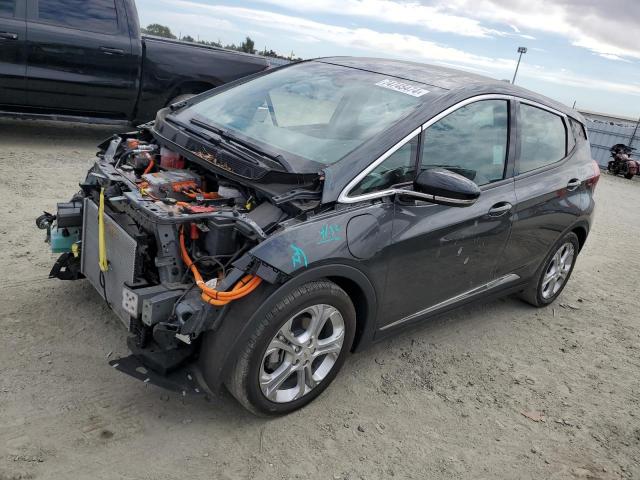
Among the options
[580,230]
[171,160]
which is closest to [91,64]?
[171,160]

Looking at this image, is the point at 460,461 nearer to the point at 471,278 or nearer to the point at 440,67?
the point at 471,278

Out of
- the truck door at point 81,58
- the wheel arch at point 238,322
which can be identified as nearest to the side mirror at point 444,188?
the wheel arch at point 238,322

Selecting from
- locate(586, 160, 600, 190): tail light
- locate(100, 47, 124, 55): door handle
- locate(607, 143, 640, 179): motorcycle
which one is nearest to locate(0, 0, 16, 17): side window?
locate(100, 47, 124, 55): door handle

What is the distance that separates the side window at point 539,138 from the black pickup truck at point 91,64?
536 centimetres

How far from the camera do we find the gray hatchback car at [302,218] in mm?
2682

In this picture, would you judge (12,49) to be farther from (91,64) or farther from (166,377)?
(166,377)

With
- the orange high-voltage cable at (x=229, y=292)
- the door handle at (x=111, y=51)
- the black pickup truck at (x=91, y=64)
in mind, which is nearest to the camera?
the orange high-voltage cable at (x=229, y=292)

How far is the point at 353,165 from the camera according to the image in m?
3.00

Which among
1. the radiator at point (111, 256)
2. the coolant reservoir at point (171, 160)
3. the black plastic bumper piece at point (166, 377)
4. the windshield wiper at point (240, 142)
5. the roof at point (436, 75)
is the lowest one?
the black plastic bumper piece at point (166, 377)

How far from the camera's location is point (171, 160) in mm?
3525

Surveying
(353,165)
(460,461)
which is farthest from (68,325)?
(460,461)

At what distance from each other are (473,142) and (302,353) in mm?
1737

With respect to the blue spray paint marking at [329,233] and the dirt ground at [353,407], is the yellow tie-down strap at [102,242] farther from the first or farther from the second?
the blue spray paint marking at [329,233]

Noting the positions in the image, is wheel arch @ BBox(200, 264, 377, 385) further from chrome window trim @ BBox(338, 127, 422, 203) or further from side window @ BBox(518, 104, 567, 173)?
side window @ BBox(518, 104, 567, 173)
